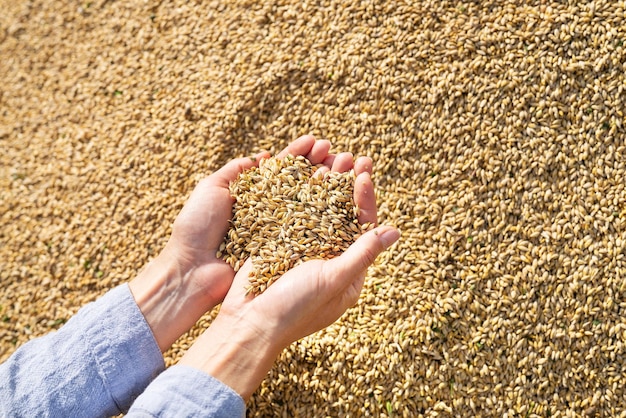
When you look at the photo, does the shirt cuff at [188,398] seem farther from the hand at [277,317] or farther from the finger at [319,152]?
the finger at [319,152]

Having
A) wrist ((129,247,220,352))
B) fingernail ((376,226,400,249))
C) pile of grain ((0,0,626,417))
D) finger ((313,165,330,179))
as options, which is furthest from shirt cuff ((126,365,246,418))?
finger ((313,165,330,179))

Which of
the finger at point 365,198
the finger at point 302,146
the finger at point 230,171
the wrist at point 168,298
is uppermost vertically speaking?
the finger at point 302,146

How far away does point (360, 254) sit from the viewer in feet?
8.82

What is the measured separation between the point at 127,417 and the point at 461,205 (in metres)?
2.03

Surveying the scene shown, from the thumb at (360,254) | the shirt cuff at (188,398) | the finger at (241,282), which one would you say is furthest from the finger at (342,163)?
the shirt cuff at (188,398)

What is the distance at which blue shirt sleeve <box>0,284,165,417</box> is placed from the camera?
2.75m

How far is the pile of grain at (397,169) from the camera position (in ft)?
10.0

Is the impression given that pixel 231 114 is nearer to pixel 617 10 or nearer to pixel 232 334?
pixel 232 334

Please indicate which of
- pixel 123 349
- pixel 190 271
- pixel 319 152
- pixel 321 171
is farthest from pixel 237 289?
pixel 319 152

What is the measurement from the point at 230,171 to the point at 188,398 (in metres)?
1.28

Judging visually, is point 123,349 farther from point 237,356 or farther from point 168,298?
point 237,356

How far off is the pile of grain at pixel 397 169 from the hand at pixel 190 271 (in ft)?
1.64

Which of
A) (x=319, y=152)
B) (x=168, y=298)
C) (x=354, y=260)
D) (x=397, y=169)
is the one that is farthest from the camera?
(x=397, y=169)

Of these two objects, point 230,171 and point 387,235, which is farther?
point 230,171
